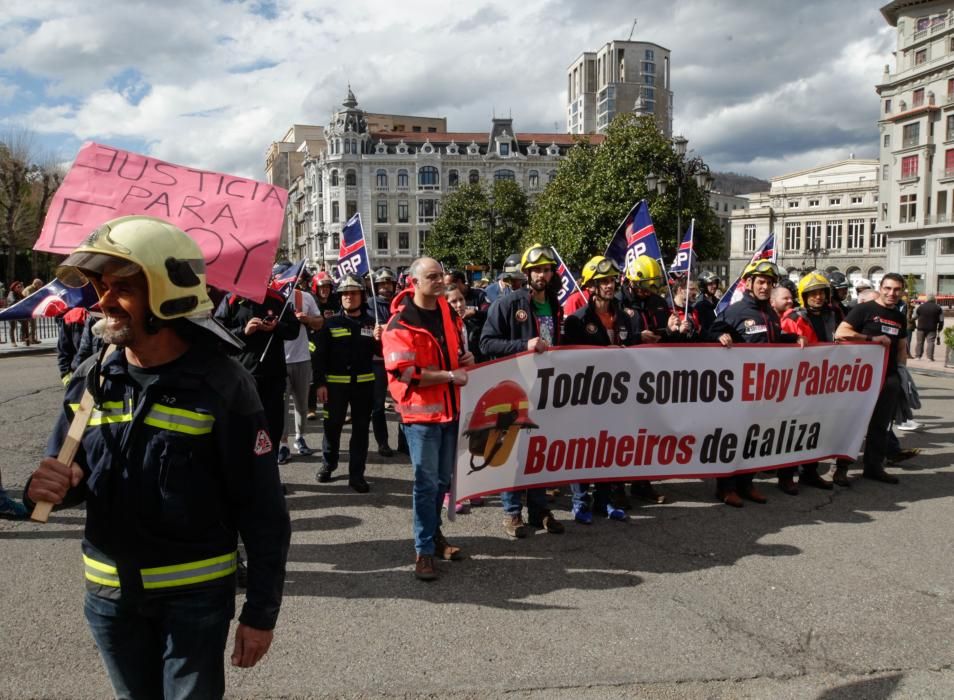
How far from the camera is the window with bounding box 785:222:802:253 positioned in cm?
10262

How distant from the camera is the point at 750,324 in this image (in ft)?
22.0

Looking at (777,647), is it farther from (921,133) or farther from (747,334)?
(921,133)

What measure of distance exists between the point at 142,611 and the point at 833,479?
6664 millimetres

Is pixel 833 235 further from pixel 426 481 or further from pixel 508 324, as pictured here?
pixel 426 481

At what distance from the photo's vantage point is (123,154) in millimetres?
3838

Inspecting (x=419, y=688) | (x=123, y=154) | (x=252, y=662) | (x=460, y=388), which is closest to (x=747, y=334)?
(x=460, y=388)

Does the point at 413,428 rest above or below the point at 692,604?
above

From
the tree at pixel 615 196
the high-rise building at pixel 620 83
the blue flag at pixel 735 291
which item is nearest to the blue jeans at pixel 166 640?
the blue flag at pixel 735 291

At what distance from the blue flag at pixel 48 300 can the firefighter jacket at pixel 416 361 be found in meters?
2.00

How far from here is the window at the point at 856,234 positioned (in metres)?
96.7

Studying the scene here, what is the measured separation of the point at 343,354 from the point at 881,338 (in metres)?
5.14

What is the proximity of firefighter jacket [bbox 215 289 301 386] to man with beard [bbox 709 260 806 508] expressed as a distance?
374 centimetres

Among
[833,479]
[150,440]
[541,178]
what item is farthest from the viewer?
[541,178]

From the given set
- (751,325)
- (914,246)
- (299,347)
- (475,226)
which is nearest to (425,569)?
(751,325)
